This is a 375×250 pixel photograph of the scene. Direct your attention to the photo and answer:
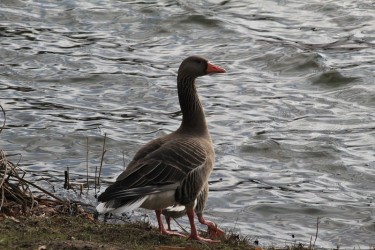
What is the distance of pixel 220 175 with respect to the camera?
39.8 feet

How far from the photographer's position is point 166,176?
25.7 ft

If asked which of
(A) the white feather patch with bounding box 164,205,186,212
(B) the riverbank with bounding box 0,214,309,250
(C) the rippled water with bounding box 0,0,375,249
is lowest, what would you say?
(C) the rippled water with bounding box 0,0,375,249

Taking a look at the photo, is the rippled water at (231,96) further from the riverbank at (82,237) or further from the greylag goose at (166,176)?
the riverbank at (82,237)

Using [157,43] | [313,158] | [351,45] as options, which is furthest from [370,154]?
[157,43]

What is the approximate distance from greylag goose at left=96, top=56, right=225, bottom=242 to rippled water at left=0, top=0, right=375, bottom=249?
1.90 m

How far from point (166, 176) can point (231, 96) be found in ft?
24.4

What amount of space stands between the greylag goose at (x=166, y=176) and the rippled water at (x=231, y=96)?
1896 mm

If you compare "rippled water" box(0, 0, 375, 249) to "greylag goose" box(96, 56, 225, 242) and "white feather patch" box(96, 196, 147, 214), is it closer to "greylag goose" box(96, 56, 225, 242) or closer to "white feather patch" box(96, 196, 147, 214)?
"greylag goose" box(96, 56, 225, 242)

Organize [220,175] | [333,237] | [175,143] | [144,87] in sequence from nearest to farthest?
1. [175,143]
2. [333,237]
3. [220,175]
4. [144,87]

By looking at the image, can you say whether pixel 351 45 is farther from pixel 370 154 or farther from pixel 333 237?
pixel 333 237

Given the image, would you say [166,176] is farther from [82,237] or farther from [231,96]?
[231,96]

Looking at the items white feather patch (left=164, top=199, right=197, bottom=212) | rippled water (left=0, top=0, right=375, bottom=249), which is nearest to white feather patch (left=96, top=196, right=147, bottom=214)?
white feather patch (left=164, top=199, right=197, bottom=212)

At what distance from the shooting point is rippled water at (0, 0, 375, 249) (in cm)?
1152

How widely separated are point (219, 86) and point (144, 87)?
1.26 meters
